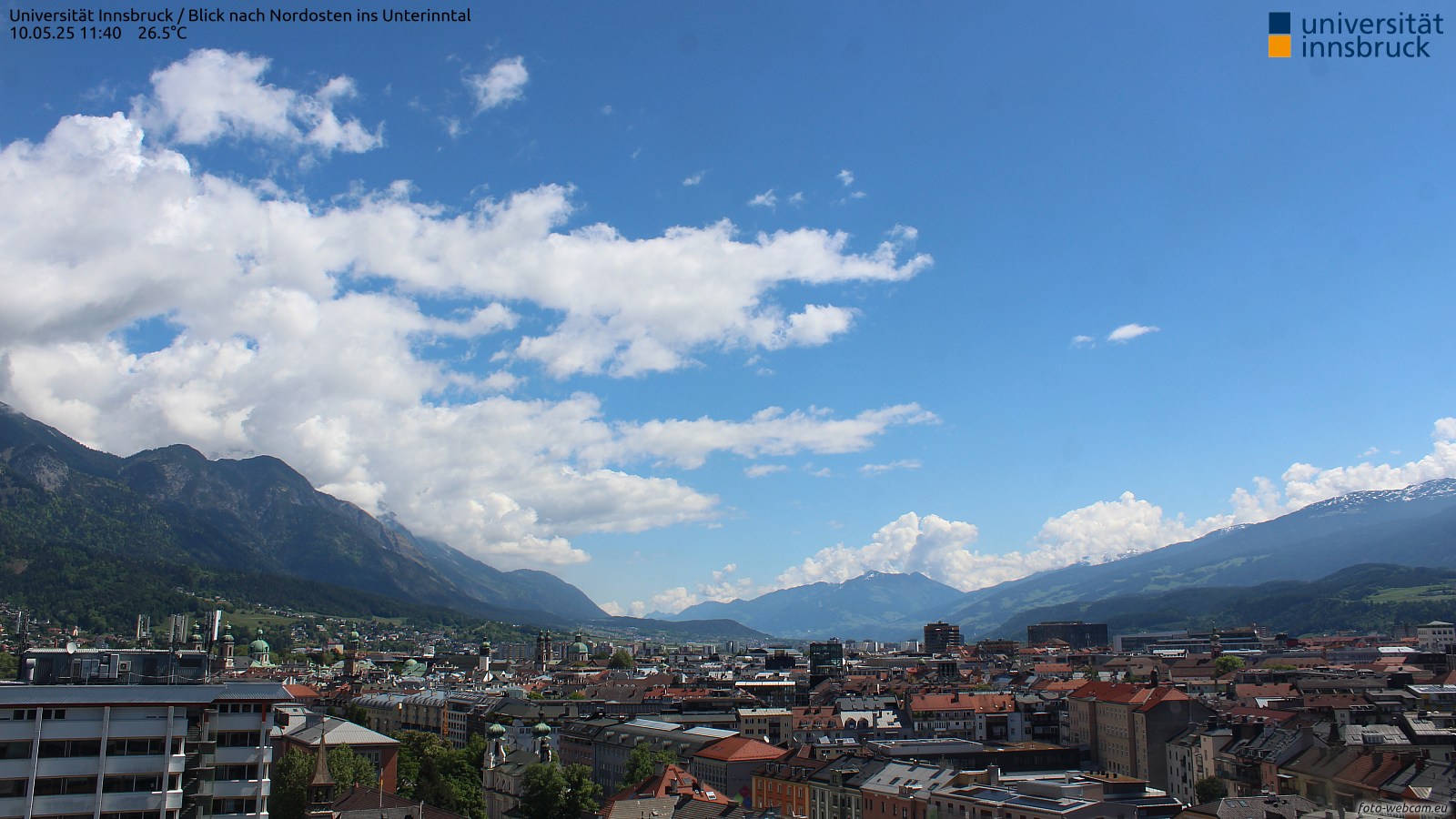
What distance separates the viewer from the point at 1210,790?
104125 mm

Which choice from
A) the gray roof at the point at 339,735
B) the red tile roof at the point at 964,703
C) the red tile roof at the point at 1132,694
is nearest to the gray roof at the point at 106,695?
the gray roof at the point at 339,735

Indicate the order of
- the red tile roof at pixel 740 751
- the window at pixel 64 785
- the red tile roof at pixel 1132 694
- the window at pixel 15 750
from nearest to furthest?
the window at pixel 15 750 < the window at pixel 64 785 < the red tile roof at pixel 740 751 < the red tile roof at pixel 1132 694

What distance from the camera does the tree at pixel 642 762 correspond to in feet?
389

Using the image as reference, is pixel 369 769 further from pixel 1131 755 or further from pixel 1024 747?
pixel 1131 755

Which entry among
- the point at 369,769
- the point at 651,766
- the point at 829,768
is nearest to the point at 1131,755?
the point at 829,768

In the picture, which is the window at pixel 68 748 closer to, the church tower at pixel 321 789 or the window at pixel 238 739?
the window at pixel 238 739

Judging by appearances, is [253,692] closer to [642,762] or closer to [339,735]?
[642,762]

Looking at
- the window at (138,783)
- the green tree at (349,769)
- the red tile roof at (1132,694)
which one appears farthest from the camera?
the red tile roof at (1132,694)

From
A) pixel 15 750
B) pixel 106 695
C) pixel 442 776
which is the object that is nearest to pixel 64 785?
pixel 15 750

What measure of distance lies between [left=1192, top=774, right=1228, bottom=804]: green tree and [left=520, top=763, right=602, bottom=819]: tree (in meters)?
55.1

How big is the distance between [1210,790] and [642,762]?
184 feet

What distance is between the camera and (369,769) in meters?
109

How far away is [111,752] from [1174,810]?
232 ft

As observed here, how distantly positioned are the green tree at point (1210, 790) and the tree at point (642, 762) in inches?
1998
